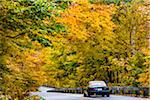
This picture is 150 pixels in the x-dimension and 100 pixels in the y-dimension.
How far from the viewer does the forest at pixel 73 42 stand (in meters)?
17.3

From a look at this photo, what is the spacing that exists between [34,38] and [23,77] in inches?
220

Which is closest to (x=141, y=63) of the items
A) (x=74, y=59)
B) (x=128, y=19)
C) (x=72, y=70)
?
(x=128, y=19)

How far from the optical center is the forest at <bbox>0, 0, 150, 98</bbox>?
56.9ft

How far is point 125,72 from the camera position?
51906 mm

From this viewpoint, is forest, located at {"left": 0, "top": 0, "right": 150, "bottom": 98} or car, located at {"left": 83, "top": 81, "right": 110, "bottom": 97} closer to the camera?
forest, located at {"left": 0, "top": 0, "right": 150, "bottom": 98}

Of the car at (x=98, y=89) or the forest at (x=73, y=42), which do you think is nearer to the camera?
the forest at (x=73, y=42)

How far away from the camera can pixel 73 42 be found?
47312 mm

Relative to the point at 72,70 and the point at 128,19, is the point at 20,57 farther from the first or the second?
the point at 72,70

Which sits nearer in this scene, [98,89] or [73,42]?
[98,89]

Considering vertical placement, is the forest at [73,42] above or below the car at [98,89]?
above

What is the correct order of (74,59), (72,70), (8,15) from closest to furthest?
(8,15), (74,59), (72,70)

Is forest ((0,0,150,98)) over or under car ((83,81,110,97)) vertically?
over

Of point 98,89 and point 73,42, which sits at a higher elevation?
point 73,42

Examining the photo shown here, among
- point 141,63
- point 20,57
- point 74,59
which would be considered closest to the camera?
point 20,57
